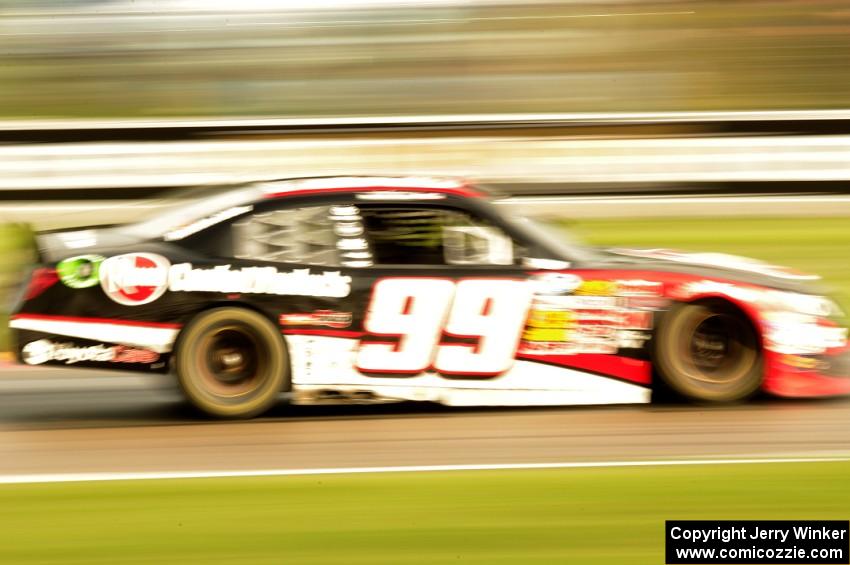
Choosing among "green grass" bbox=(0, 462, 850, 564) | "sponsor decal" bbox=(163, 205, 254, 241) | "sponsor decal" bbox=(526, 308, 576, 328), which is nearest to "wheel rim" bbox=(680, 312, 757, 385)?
"sponsor decal" bbox=(526, 308, 576, 328)

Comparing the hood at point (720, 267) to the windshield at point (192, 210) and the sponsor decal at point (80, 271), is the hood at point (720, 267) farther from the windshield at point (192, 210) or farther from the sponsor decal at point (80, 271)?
the sponsor decal at point (80, 271)

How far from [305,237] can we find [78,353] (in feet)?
4.15

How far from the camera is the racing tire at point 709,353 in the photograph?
21.3ft

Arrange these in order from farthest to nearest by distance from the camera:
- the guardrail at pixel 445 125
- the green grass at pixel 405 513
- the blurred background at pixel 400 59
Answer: the blurred background at pixel 400 59 < the guardrail at pixel 445 125 < the green grass at pixel 405 513

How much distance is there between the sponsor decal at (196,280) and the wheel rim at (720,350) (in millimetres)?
1807

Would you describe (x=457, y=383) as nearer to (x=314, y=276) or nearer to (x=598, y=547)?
(x=314, y=276)

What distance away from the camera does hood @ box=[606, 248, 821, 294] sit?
6.59 m

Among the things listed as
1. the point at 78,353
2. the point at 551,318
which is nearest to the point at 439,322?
the point at 551,318

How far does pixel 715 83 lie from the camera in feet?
45.3

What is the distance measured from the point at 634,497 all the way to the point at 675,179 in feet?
24.5

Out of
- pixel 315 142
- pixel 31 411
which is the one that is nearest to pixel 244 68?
pixel 315 142

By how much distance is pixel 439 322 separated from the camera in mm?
6414

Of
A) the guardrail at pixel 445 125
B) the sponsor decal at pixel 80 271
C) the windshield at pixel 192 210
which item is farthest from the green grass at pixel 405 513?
the guardrail at pixel 445 125

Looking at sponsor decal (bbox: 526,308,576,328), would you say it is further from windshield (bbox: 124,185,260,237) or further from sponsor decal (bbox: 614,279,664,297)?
windshield (bbox: 124,185,260,237)
